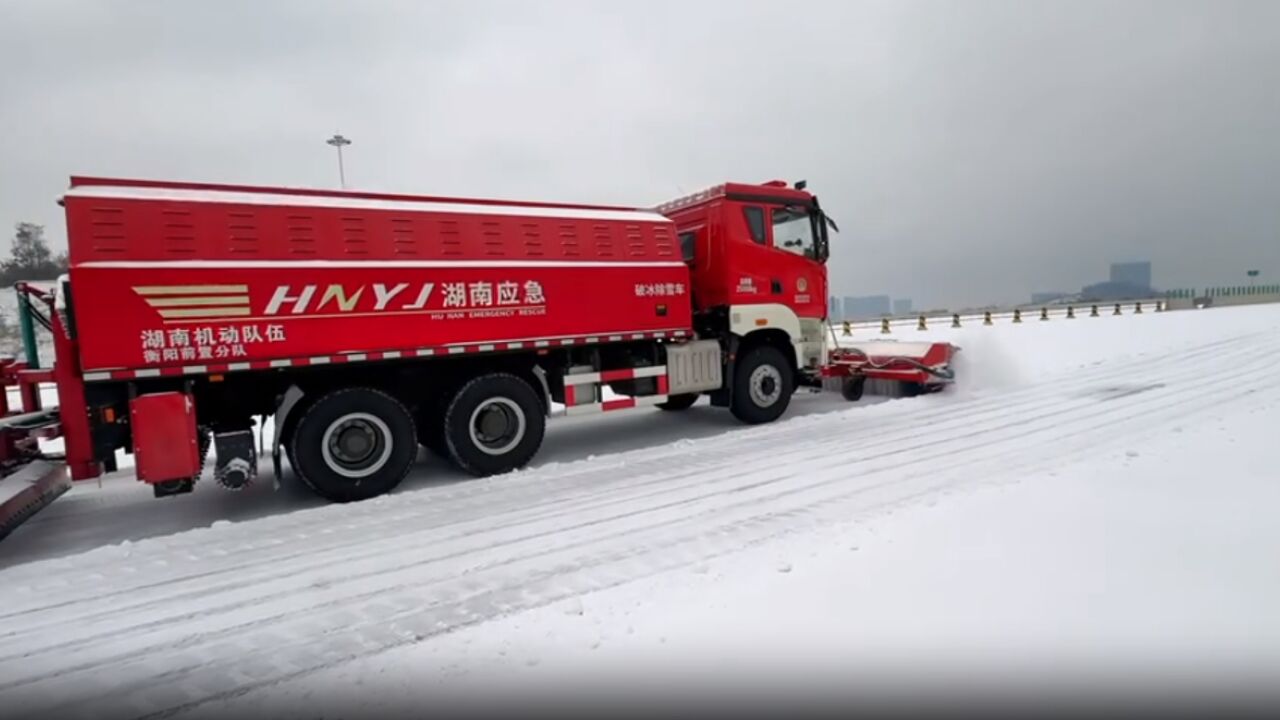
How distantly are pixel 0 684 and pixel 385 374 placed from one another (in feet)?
11.8

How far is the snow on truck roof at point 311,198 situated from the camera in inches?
201

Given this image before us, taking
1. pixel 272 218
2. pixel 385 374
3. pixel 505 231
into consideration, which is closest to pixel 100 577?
pixel 385 374

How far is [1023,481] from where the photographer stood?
5.02 m

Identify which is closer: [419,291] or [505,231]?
[419,291]

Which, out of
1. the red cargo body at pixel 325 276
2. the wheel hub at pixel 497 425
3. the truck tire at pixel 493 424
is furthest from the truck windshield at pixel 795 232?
the wheel hub at pixel 497 425

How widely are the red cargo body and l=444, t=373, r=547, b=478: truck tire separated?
47 cm

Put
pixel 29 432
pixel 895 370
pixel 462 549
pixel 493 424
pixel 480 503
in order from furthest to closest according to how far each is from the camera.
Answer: pixel 895 370 → pixel 493 424 → pixel 480 503 → pixel 29 432 → pixel 462 549

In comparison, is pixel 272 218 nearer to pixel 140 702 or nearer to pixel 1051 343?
pixel 140 702

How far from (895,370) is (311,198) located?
850cm

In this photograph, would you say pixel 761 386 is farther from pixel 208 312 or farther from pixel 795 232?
pixel 208 312

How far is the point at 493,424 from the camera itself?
652 cm

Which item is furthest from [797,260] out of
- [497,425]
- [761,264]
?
[497,425]

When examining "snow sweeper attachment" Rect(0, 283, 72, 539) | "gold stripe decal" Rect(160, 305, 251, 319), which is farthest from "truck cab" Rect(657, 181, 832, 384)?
"snow sweeper attachment" Rect(0, 283, 72, 539)

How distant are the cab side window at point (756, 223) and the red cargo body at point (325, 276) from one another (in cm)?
183
